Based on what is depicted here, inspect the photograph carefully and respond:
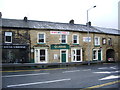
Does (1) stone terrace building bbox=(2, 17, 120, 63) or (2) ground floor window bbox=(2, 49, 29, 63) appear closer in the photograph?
(2) ground floor window bbox=(2, 49, 29, 63)

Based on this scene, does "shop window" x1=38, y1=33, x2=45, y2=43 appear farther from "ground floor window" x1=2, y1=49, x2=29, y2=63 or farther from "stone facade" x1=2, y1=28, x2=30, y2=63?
"ground floor window" x1=2, y1=49, x2=29, y2=63

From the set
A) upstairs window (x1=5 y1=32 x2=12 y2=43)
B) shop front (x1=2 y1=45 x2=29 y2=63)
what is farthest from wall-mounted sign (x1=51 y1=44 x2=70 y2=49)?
upstairs window (x1=5 y1=32 x2=12 y2=43)

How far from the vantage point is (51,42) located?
709 inches

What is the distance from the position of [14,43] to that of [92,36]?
14397 millimetres

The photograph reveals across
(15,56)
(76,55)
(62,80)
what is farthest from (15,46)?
(62,80)

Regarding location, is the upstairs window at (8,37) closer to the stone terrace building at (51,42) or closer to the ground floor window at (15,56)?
the stone terrace building at (51,42)

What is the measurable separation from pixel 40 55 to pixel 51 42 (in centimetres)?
286

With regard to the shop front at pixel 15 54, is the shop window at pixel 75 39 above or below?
above

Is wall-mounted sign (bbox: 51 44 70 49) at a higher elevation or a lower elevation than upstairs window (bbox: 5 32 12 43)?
lower

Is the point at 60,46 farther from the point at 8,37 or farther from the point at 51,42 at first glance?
the point at 8,37

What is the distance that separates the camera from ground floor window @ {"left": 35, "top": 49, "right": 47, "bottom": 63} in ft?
56.3

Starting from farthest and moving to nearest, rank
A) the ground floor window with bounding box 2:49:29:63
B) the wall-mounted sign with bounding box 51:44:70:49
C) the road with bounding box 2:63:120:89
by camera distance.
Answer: the wall-mounted sign with bounding box 51:44:70:49 → the ground floor window with bounding box 2:49:29:63 → the road with bounding box 2:63:120:89

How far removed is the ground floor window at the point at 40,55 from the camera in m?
17.2

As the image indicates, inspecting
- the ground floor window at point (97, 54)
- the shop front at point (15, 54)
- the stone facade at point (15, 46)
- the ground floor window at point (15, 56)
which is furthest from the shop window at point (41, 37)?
the ground floor window at point (97, 54)
